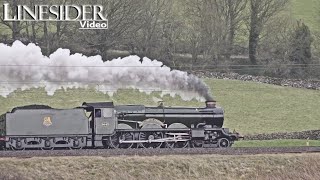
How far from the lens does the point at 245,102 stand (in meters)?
58.1

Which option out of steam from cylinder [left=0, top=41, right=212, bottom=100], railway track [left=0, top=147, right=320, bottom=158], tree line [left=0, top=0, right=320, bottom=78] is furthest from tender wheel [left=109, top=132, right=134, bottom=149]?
tree line [left=0, top=0, right=320, bottom=78]

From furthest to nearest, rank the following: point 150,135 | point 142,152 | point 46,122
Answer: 1. point 150,135
2. point 46,122
3. point 142,152

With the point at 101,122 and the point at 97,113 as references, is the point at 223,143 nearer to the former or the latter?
the point at 101,122

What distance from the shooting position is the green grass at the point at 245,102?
5347 cm

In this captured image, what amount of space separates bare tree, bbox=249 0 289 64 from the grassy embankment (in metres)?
9.50

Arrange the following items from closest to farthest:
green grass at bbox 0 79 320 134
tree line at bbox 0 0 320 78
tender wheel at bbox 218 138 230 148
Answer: tender wheel at bbox 218 138 230 148 → green grass at bbox 0 79 320 134 → tree line at bbox 0 0 320 78

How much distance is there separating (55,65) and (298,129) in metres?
22.6

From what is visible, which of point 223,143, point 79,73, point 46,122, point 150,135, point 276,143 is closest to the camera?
point 46,122

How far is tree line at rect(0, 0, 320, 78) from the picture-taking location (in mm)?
61375

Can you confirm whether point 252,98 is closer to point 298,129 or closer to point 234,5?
point 298,129

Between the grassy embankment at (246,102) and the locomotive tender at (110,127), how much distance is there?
14864mm

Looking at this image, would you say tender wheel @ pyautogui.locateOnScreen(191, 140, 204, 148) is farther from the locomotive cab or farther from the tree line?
the tree line

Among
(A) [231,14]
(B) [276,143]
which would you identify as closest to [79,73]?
(B) [276,143]

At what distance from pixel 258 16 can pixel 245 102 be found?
53.9ft
